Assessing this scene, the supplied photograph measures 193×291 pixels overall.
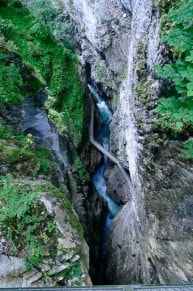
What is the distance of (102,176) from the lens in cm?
1577

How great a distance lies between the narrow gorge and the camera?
5.48 m

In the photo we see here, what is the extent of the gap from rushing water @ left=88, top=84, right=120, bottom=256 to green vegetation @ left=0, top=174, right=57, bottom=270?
8.07m

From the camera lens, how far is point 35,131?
357 inches

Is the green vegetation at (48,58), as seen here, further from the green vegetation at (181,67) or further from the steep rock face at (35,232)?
the green vegetation at (181,67)

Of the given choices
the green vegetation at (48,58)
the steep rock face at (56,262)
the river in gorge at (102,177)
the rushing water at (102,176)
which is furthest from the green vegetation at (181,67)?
the rushing water at (102,176)

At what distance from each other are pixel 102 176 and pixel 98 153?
1313mm

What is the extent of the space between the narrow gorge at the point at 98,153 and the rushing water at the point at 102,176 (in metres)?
0.06

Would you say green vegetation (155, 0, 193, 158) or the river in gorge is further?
the river in gorge

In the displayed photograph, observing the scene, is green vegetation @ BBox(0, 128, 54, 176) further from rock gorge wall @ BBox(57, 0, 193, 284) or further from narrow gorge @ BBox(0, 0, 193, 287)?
rock gorge wall @ BBox(57, 0, 193, 284)

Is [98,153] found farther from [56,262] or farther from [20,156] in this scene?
[56,262]

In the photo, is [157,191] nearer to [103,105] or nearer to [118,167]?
[118,167]

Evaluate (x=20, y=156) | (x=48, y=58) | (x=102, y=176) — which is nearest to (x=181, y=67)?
(x=20, y=156)

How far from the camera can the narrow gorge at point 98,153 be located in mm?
5477

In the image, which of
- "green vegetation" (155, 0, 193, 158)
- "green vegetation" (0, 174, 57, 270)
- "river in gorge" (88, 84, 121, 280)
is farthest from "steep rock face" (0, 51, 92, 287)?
"river in gorge" (88, 84, 121, 280)
